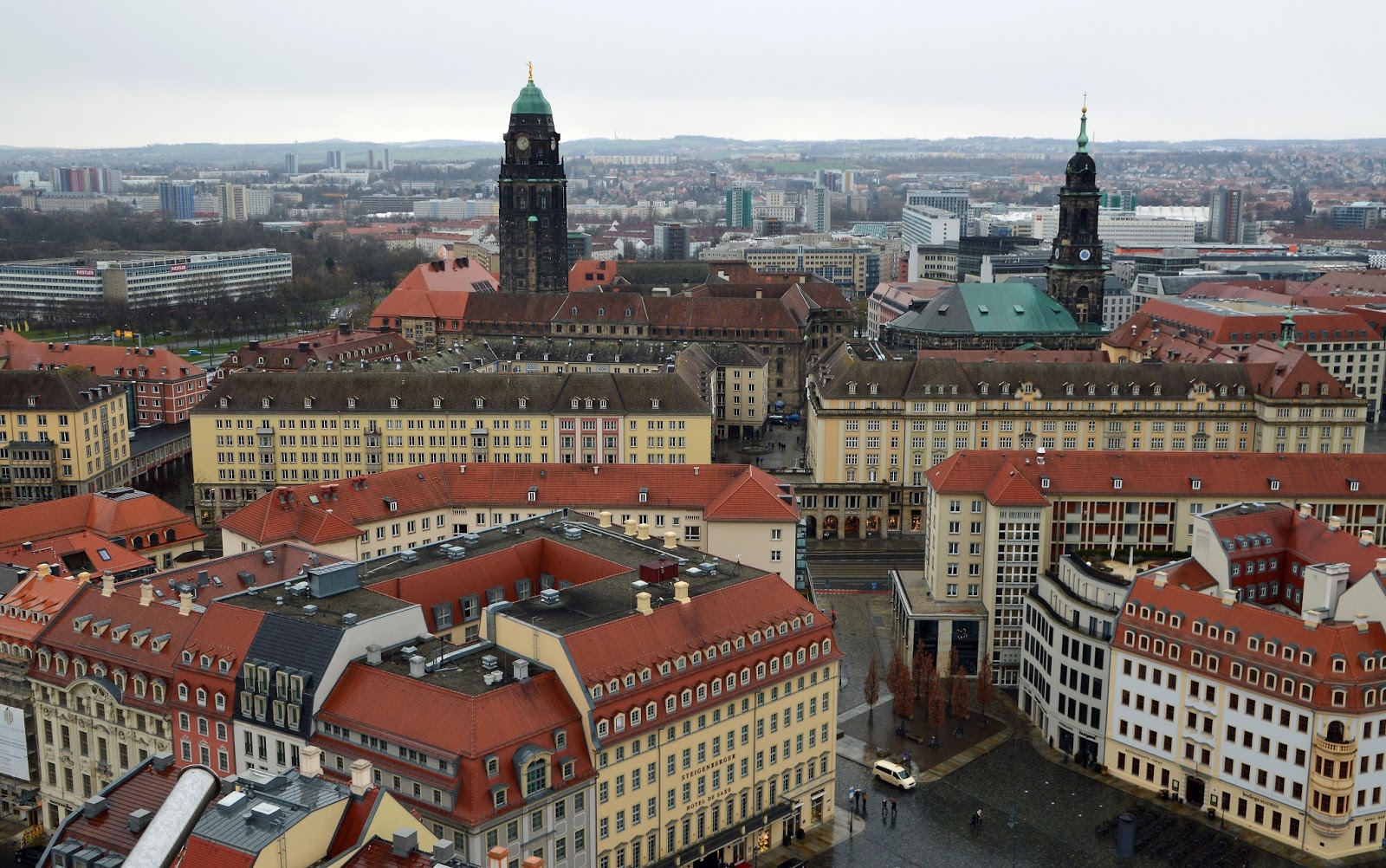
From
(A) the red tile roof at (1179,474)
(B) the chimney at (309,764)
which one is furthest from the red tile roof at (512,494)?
(B) the chimney at (309,764)

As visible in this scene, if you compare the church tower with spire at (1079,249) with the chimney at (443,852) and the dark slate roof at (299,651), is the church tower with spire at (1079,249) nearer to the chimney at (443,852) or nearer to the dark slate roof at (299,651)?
the dark slate roof at (299,651)

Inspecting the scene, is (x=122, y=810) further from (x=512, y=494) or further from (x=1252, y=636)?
(x=1252, y=636)

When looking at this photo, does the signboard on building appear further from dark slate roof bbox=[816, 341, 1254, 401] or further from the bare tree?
dark slate roof bbox=[816, 341, 1254, 401]

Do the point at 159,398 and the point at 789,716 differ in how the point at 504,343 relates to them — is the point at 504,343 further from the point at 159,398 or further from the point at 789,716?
the point at 789,716

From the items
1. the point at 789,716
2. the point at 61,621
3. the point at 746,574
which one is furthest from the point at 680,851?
the point at 61,621

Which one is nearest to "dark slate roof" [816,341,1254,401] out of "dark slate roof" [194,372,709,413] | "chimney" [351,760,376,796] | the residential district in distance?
the residential district in distance
